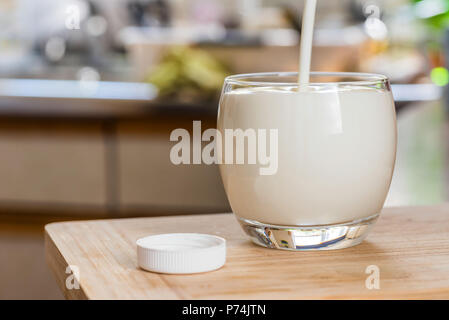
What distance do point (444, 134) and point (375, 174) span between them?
2.25 m

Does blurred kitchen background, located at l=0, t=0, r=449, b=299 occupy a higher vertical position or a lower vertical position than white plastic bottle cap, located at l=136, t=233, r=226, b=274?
lower

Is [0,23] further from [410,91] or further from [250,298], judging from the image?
[250,298]

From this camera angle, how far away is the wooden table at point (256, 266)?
1.79 feet

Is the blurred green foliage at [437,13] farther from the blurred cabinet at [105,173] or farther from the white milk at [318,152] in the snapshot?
the white milk at [318,152]

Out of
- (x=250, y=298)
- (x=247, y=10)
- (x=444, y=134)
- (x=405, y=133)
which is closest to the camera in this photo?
(x=250, y=298)

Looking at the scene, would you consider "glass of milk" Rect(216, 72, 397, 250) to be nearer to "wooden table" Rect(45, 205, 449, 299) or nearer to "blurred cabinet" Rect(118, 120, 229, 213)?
"wooden table" Rect(45, 205, 449, 299)

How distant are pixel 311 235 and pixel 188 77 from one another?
1.88m

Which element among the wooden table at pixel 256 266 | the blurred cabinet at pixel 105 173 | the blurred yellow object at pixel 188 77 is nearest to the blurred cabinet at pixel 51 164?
the blurred cabinet at pixel 105 173

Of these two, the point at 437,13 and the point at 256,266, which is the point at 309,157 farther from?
the point at 437,13

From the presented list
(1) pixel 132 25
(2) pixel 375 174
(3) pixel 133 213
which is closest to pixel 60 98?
(3) pixel 133 213

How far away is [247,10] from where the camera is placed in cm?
492

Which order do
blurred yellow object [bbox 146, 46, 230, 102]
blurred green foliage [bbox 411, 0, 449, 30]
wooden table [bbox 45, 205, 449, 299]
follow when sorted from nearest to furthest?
1. wooden table [bbox 45, 205, 449, 299]
2. blurred yellow object [bbox 146, 46, 230, 102]
3. blurred green foliage [bbox 411, 0, 449, 30]

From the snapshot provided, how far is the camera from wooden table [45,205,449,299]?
1.79ft

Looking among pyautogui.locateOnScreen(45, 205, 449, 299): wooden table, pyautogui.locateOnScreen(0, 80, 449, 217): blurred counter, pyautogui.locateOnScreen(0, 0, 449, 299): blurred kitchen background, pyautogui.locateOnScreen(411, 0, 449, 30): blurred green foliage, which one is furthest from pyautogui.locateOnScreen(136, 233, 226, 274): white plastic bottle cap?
pyautogui.locateOnScreen(411, 0, 449, 30): blurred green foliage
